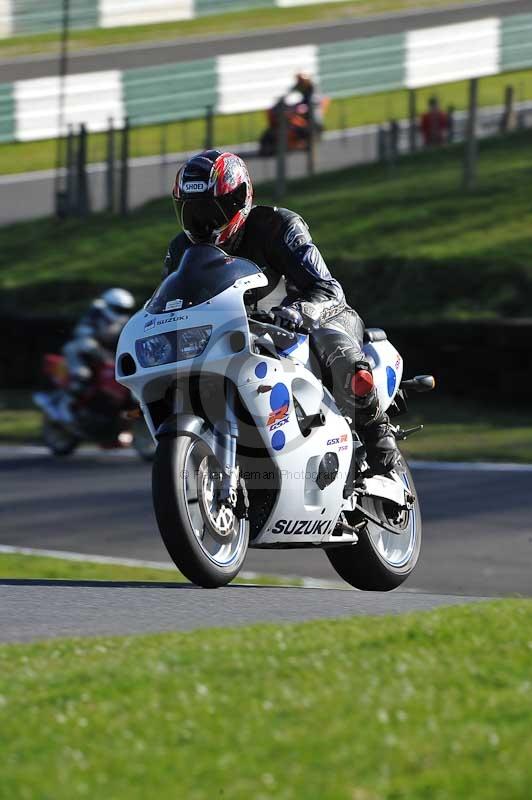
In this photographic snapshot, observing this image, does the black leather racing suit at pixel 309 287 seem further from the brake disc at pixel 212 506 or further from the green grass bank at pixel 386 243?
the green grass bank at pixel 386 243

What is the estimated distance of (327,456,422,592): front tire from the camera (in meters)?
7.00

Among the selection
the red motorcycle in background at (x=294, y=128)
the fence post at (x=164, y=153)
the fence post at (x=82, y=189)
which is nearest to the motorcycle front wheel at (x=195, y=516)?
the fence post at (x=82, y=189)

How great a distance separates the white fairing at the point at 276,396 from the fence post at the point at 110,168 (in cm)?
1752

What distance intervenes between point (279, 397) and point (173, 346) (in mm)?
476

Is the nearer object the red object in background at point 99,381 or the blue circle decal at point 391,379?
the blue circle decal at point 391,379

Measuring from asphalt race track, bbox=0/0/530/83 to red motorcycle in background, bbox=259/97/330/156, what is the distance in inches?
167

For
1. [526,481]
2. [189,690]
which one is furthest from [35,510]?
[189,690]

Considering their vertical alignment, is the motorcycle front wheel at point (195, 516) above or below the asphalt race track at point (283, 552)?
above

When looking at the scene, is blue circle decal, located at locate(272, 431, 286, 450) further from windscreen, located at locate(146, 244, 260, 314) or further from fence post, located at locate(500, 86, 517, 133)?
fence post, located at locate(500, 86, 517, 133)

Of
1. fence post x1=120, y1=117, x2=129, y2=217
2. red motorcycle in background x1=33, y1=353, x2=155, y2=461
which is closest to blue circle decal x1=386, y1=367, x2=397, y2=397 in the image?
red motorcycle in background x1=33, y1=353, x2=155, y2=461

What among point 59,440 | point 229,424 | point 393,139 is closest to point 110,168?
point 393,139

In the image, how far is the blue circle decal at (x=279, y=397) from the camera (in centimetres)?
625

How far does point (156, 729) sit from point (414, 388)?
365 centimetres

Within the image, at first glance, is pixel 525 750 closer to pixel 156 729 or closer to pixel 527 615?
pixel 156 729
